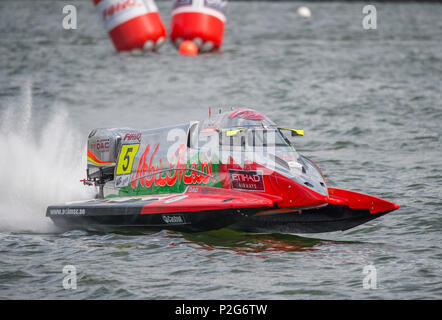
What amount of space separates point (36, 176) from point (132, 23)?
10.9 meters

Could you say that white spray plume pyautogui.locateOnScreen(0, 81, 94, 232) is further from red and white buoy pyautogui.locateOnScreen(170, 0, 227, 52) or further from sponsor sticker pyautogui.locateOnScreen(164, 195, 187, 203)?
red and white buoy pyautogui.locateOnScreen(170, 0, 227, 52)

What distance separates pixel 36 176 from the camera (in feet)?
39.2

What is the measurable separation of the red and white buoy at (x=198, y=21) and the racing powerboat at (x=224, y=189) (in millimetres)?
12347

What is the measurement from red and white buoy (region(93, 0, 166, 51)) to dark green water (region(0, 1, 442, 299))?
35.9 inches

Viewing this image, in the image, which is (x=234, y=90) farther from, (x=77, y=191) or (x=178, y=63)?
(x=77, y=191)

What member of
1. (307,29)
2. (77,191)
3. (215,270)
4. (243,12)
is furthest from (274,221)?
(243,12)

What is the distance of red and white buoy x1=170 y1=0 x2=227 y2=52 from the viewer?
71.0 feet

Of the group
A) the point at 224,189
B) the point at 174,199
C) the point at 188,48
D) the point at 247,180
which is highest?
the point at 188,48

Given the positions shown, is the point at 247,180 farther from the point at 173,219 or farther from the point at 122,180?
the point at 122,180

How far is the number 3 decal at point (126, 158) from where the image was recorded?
1000cm

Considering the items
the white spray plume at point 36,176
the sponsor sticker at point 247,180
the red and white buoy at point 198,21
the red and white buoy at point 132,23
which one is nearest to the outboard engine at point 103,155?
the white spray plume at point 36,176

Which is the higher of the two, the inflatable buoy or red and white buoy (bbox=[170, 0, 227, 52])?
red and white buoy (bbox=[170, 0, 227, 52])

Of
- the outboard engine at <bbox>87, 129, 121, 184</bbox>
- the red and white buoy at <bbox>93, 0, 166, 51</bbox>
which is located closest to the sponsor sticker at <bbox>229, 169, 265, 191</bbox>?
the outboard engine at <bbox>87, 129, 121, 184</bbox>

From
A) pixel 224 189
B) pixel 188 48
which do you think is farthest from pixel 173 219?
pixel 188 48
